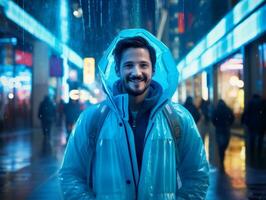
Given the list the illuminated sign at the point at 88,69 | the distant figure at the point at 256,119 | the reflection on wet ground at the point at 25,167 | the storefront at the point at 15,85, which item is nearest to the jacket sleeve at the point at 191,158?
the reflection on wet ground at the point at 25,167

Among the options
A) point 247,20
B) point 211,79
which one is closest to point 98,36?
point 211,79

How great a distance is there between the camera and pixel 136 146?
2.43m

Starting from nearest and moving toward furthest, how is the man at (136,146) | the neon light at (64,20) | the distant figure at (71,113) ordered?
the man at (136,146), the distant figure at (71,113), the neon light at (64,20)

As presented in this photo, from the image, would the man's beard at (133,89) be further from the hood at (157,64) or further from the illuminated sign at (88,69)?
the illuminated sign at (88,69)

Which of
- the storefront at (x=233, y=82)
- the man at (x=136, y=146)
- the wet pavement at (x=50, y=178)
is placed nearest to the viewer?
the man at (x=136, y=146)

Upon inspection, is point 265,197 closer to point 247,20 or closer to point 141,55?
point 141,55

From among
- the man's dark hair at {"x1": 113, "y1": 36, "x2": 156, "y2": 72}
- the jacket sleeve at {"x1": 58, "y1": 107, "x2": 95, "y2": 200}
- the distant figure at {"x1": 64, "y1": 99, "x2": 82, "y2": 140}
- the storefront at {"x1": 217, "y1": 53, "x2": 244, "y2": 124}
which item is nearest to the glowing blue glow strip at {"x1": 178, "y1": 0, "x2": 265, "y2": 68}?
the storefront at {"x1": 217, "y1": 53, "x2": 244, "y2": 124}

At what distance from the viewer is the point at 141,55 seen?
2.53m

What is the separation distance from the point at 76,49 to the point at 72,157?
45.7 m

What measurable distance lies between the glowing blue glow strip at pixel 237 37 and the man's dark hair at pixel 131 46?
17.4m

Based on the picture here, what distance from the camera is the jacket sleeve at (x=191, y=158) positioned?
2.50m

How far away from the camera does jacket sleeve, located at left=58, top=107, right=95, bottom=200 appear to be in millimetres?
2441

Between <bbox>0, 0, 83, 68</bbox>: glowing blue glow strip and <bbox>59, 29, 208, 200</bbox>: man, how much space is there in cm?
2105

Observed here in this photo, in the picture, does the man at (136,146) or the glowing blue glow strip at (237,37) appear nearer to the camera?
the man at (136,146)
